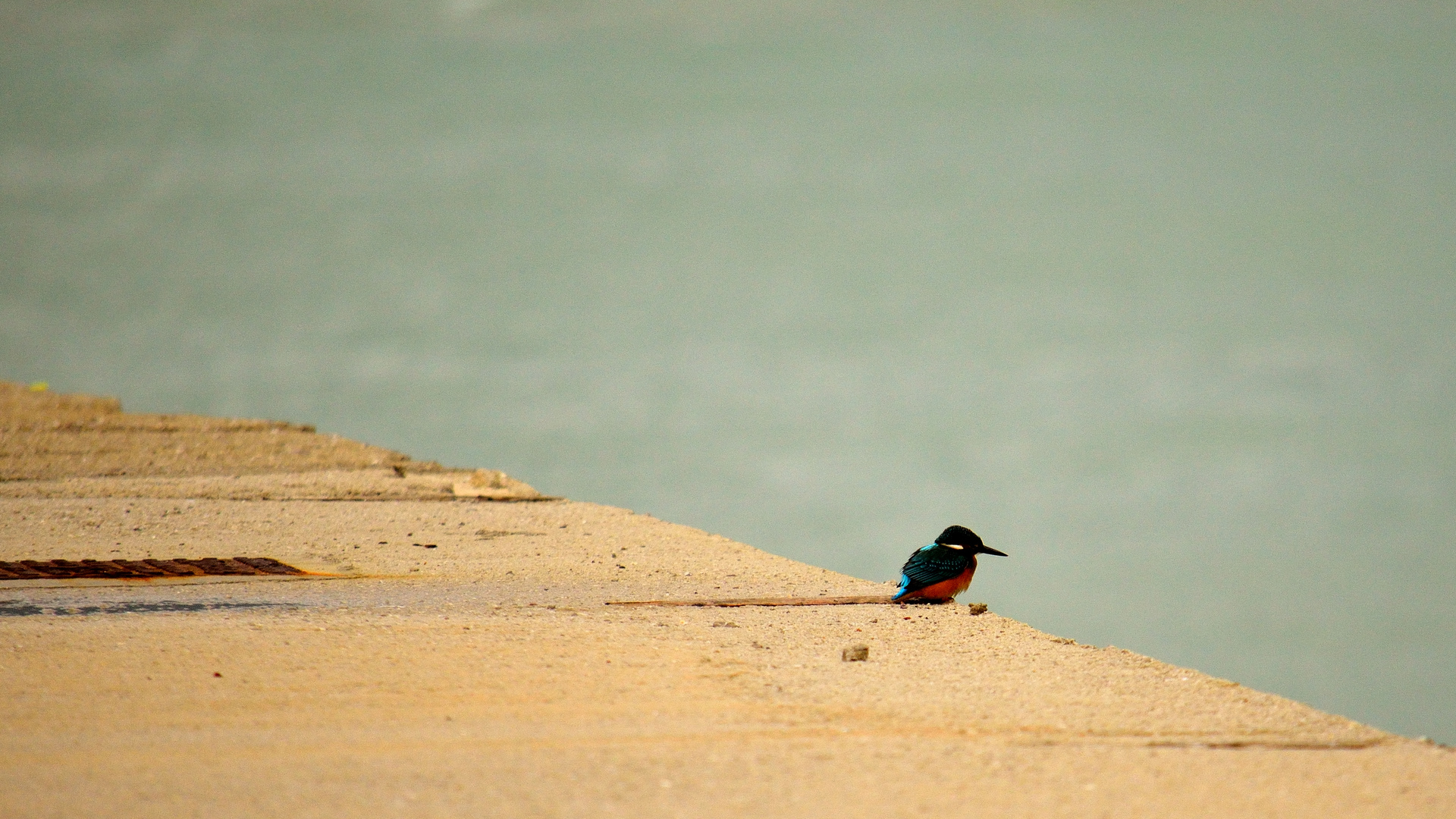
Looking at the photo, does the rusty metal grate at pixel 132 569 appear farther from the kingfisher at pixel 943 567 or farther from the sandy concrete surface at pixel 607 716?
the kingfisher at pixel 943 567

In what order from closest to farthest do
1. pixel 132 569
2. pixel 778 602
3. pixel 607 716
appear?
pixel 607 716
pixel 778 602
pixel 132 569

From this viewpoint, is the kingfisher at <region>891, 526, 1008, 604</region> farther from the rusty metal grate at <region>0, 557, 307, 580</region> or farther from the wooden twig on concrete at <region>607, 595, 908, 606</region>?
the rusty metal grate at <region>0, 557, 307, 580</region>

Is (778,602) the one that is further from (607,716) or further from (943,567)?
(607,716)

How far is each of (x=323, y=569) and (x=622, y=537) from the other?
2.21 m

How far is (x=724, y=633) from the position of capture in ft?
16.3

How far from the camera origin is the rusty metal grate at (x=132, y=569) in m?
6.24

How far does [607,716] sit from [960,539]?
8.55 feet

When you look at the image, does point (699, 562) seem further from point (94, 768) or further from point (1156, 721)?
point (94, 768)

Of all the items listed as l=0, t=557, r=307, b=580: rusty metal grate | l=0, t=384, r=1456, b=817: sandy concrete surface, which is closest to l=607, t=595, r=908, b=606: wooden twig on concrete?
l=0, t=384, r=1456, b=817: sandy concrete surface

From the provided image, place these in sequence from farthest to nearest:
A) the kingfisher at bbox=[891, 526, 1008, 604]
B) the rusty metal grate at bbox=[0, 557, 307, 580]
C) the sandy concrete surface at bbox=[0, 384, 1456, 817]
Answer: the rusty metal grate at bbox=[0, 557, 307, 580]
the kingfisher at bbox=[891, 526, 1008, 604]
the sandy concrete surface at bbox=[0, 384, 1456, 817]

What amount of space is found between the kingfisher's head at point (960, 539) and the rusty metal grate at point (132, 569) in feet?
10.7

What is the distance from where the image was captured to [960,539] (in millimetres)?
5938

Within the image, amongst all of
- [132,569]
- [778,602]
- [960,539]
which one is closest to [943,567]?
[960,539]

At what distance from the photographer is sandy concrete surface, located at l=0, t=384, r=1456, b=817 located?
315 centimetres
